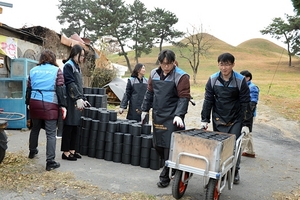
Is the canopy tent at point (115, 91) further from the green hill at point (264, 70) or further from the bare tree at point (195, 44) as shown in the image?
the bare tree at point (195, 44)

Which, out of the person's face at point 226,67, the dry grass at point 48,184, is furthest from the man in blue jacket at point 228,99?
the dry grass at point 48,184

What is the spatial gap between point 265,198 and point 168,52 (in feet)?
7.82

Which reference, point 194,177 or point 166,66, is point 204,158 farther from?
point 194,177

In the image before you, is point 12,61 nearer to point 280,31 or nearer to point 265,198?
point 265,198

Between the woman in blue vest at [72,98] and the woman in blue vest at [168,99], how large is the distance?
147cm

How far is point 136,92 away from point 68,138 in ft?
5.29

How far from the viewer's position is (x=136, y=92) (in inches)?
236

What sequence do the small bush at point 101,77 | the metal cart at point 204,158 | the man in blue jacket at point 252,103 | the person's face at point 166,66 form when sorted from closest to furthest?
the metal cart at point 204,158, the person's face at point 166,66, the man in blue jacket at point 252,103, the small bush at point 101,77

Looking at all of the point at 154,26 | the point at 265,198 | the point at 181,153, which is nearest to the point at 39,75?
the point at 181,153

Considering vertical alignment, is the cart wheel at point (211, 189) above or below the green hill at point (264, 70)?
below

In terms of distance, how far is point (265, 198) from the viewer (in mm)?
4113

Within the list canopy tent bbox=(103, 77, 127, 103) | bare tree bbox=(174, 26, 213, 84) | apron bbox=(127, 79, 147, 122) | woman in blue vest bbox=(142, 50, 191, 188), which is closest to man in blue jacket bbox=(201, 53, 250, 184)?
woman in blue vest bbox=(142, 50, 191, 188)

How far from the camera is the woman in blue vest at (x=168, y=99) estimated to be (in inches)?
156

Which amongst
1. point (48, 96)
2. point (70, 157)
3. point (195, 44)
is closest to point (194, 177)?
point (70, 157)
